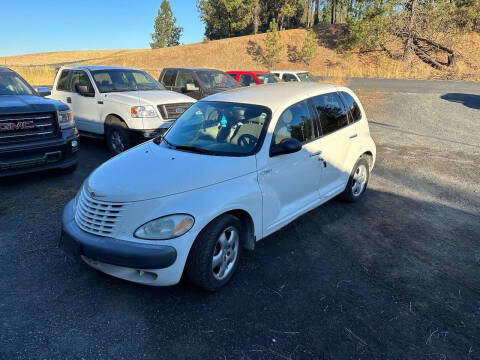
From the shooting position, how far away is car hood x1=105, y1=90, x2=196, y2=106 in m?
7.16

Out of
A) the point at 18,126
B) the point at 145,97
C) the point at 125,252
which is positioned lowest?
the point at 125,252

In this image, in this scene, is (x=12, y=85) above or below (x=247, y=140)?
above

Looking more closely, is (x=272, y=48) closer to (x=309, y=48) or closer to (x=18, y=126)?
(x=309, y=48)

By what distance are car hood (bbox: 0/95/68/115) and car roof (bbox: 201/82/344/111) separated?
3.01m

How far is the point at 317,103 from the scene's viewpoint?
429cm

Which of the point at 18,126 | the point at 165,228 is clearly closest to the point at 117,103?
the point at 18,126

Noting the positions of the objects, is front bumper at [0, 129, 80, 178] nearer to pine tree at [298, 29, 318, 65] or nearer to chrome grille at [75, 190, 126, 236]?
chrome grille at [75, 190, 126, 236]

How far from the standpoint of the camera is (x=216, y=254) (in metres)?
3.05

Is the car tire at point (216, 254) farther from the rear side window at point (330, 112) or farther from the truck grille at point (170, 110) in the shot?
the truck grille at point (170, 110)

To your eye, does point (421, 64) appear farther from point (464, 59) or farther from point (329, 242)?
point (329, 242)

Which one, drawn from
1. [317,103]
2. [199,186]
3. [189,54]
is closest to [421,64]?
[189,54]

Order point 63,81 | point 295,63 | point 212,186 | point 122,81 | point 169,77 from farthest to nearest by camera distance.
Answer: point 295,63
point 169,77
point 63,81
point 122,81
point 212,186

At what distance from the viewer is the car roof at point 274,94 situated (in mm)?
3857

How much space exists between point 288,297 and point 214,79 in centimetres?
915
